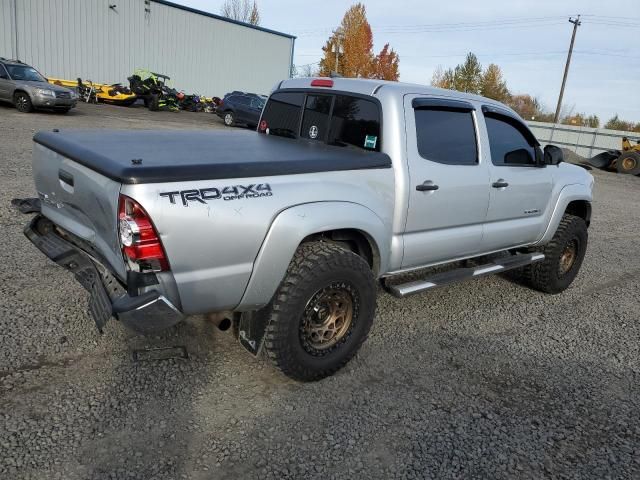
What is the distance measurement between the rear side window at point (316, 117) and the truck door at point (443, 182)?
2.36 feet

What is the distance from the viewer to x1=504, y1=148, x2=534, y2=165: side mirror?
→ 4.71 m

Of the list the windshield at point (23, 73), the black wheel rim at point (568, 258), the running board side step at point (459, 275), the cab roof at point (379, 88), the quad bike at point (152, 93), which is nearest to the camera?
the cab roof at point (379, 88)

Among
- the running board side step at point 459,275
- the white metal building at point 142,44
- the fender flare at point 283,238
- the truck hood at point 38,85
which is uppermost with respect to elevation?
the white metal building at point 142,44

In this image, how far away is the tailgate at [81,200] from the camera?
2.83m

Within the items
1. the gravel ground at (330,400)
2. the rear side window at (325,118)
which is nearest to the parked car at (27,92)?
the gravel ground at (330,400)

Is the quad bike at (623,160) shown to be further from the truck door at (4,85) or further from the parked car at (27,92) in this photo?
the truck door at (4,85)

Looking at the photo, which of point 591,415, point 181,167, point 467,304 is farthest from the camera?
point 467,304

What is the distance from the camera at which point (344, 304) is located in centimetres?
357

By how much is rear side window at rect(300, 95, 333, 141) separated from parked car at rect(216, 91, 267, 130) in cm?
1765

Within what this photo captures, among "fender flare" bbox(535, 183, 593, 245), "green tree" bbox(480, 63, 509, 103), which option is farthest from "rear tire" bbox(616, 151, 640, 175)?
"green tree" bbox(480, 63, 509, 103)

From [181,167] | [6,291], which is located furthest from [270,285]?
[6,291]

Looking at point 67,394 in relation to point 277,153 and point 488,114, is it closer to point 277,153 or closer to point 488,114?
point 277,153

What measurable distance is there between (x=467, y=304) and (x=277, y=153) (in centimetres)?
264

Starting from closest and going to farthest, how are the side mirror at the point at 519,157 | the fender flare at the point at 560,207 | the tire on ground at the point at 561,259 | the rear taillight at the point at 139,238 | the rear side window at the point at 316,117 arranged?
the rear taillight at the point at 139,238
the rear side window at the point at 316,117
the side mirror at the point at 519,157
the fender flare at the point at 560,207
the tire on ground at the point at 561,259
